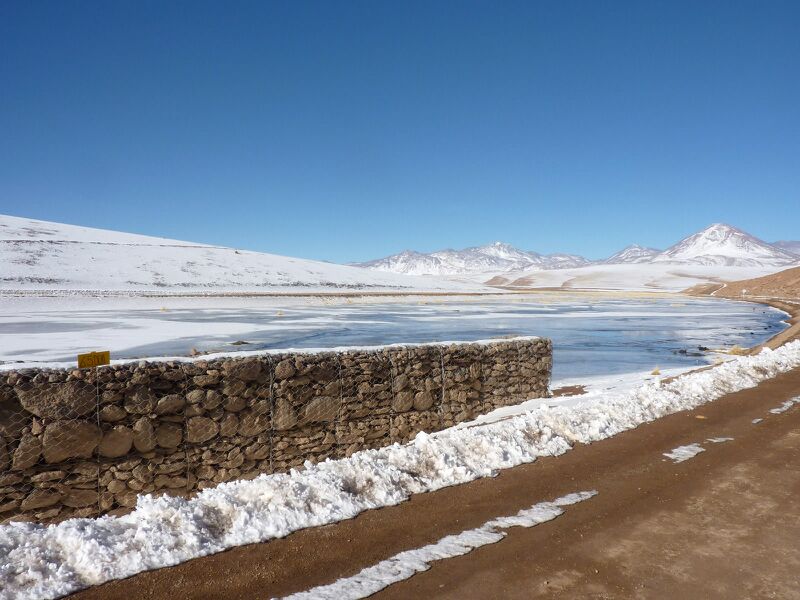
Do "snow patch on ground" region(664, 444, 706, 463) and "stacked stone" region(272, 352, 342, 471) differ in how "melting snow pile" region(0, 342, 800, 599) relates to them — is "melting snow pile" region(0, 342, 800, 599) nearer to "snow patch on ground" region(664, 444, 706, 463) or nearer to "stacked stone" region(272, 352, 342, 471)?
"snow patch on ground" region(664, 444, 706, 463)

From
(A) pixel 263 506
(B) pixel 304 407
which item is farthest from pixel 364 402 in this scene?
(A) pixel 263 506

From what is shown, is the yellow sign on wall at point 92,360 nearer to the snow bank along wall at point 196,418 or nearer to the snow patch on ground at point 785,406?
the snow bank along wall at point 196,418

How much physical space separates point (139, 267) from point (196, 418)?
285ft

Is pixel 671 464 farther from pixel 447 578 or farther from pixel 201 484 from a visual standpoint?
pixel 201 484

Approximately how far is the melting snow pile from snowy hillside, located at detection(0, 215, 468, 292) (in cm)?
6382

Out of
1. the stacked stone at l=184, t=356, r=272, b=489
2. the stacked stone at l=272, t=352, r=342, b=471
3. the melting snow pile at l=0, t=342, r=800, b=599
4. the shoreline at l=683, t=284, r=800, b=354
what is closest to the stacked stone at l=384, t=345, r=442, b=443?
the stacked stone at l=272, t=352, r=342, b=471

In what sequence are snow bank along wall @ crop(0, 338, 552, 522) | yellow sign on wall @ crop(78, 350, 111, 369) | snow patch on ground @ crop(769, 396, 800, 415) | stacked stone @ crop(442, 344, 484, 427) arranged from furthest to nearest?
stacked stone @ crop(442, 344, 484, 427)
snow patch on ground @ crop(769, 396, 800, 415)
yellow sign on wall @ crop(78, 350, 111, 369)
snow bank along wall @ crop(0, 338, 552, 522)

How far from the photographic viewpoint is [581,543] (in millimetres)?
5074

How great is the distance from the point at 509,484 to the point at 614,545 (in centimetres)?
168

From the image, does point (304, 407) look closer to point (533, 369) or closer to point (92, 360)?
point (92, 360)

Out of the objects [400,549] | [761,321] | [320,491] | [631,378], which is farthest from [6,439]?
[761,321]

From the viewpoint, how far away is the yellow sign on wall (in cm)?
754

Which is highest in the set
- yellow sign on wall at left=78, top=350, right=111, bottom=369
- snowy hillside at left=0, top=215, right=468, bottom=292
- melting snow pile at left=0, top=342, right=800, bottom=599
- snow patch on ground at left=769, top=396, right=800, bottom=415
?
snowy hillside at left=0, top=215, right=468, bottom=292

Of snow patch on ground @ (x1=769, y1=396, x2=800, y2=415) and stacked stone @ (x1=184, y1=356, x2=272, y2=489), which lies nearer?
stacked stone @ (x1=184, y1=356, x2=272, y2=489)
